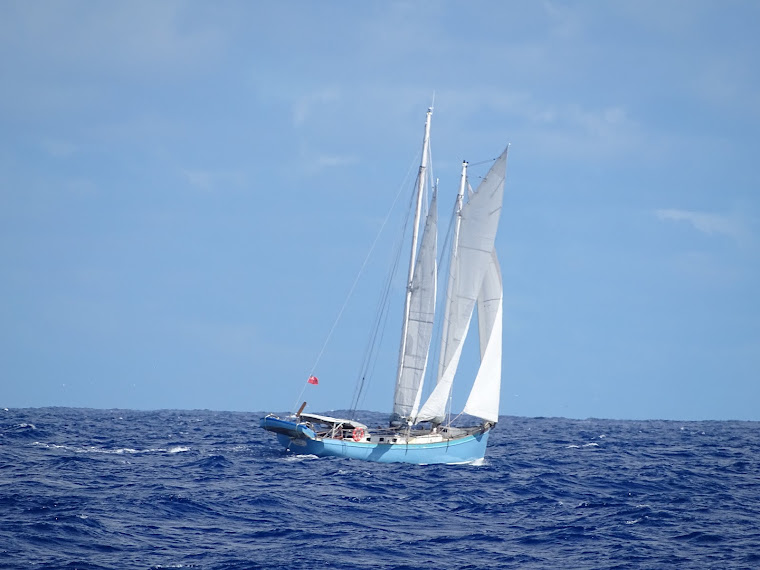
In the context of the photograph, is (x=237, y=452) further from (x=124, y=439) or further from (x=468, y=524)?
(x=468, y=524)

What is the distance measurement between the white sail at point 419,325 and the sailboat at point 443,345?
5 centimetres

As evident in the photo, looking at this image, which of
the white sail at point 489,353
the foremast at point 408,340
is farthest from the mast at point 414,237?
the white sail at point 489,353

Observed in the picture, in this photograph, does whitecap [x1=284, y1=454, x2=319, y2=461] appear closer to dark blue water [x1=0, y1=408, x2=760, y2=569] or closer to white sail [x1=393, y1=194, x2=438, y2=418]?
dark blue water [x1=0, y1=408, x2=760, y2=569]

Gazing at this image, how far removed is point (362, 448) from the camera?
141 feet

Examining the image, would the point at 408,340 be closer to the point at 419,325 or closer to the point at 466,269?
the point at 419,325

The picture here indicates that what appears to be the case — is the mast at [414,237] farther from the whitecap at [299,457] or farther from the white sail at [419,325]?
the whitecap at [299,457]

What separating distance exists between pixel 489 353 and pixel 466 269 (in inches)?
193

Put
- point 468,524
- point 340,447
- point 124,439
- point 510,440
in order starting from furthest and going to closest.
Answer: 1. point 510,440
2. point 124,439
3. point 340,447
4. point 468,524

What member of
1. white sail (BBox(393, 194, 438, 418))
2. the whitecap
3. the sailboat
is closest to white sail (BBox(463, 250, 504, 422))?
the sailboat

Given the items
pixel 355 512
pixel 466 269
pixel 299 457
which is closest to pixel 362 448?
pixel 299 457

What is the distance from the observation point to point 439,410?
46.6 metres

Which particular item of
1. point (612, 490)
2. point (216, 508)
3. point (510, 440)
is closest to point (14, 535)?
point (216, 508)

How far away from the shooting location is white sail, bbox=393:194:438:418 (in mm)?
45656

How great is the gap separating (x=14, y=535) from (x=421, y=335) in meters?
26.2
